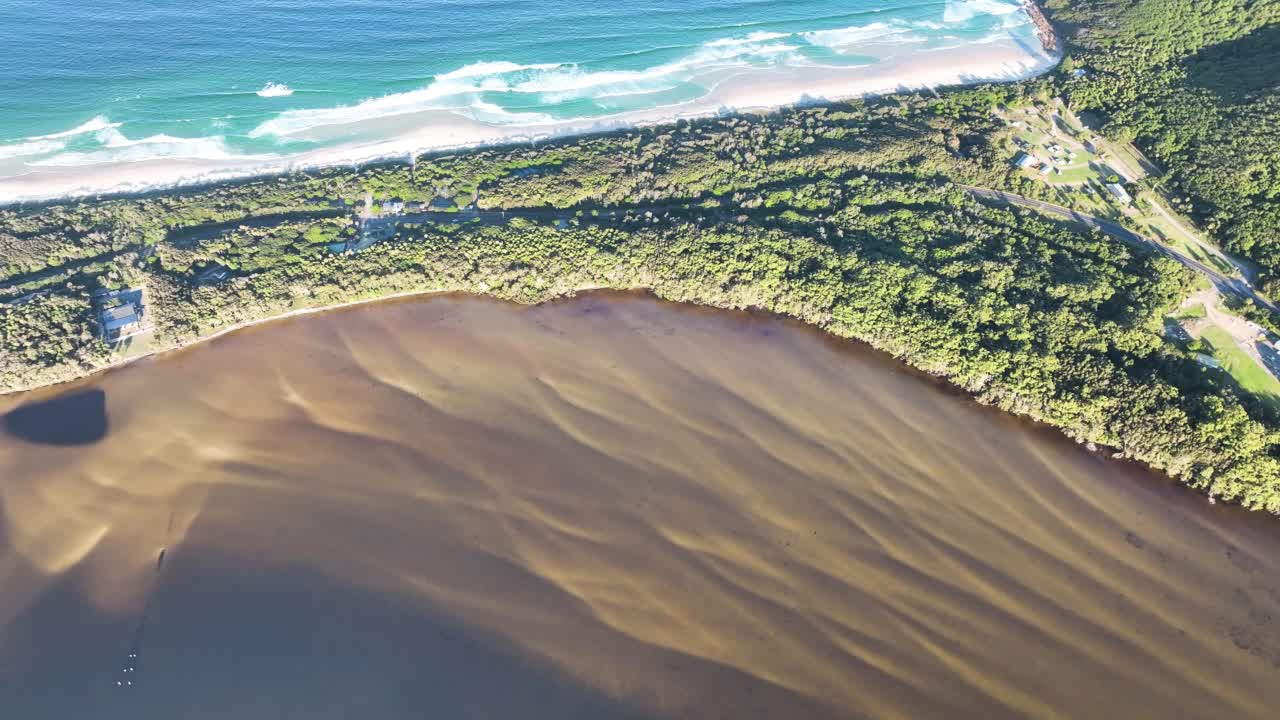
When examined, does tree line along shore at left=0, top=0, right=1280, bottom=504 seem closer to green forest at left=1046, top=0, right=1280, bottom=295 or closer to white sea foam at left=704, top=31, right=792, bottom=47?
green forest at left=1046, top=0, right=1280, bottom=295

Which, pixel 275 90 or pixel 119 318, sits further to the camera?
pixel 275 90

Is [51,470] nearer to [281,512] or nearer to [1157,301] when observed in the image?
[281,512]

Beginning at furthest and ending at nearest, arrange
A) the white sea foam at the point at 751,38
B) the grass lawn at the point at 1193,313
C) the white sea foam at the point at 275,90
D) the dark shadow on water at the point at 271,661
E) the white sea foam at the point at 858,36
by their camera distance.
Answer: the white sea foam at the point at 858,36 < the white sea foam at the point at 751,38 < the white sea foam at the point at 275,90 < the grass lawn at the point at 1193,313 < the dark shadow on water at the point at 271,661

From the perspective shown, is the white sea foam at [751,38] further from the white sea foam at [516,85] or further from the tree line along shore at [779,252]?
the tree line along shore at [779,252]

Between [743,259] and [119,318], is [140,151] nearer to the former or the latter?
[119,318]

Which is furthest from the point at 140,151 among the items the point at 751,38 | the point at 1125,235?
the point at 1125,235

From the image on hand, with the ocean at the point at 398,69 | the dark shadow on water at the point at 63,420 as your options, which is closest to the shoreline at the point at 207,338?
the dark shadow on water at the point at 63,420
